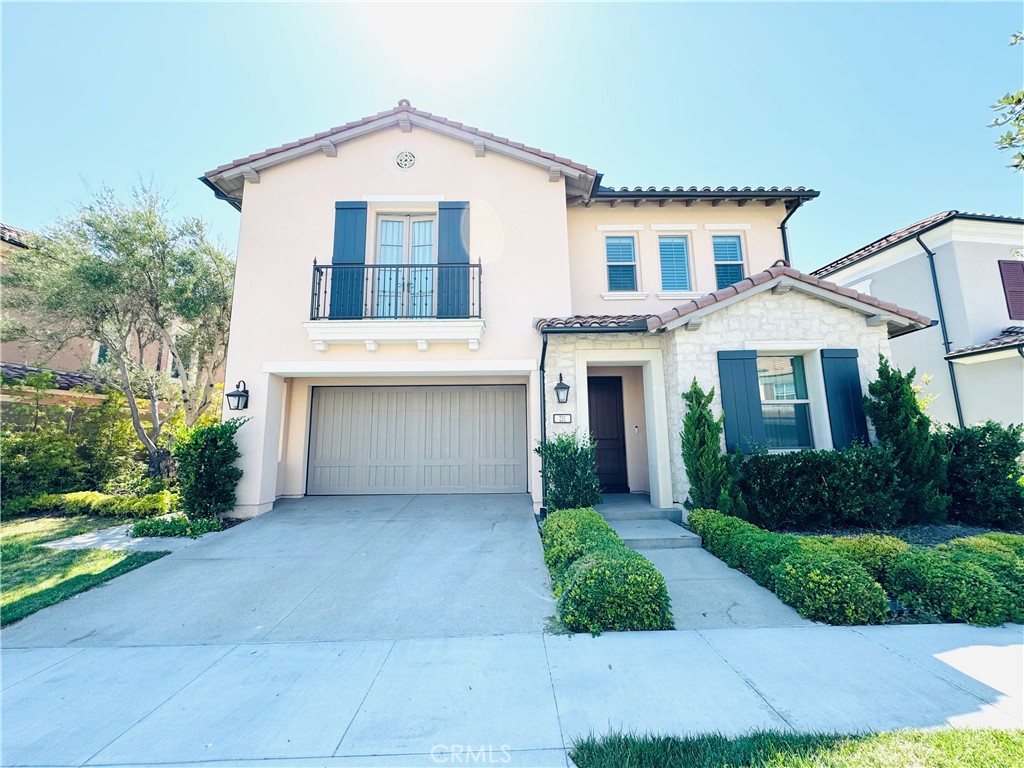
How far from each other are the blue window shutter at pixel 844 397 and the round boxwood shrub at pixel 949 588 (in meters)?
2.94

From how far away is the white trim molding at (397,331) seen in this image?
8.55 m

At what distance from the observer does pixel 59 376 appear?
12039 mm

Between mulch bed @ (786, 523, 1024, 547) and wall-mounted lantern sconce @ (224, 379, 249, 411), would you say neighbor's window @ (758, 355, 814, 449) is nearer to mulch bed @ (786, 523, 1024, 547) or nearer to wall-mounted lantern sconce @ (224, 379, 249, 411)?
mulch bed @ (786, 523, 1024, 547)

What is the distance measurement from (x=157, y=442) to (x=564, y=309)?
1106 centimetres

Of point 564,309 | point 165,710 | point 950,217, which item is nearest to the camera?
point 165,710

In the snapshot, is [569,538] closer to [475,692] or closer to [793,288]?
[475,692]

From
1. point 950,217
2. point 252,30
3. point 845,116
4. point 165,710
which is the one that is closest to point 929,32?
point 845,116

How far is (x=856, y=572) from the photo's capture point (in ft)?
14.4

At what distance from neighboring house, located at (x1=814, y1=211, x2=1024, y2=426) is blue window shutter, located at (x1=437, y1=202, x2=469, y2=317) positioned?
12952 mm

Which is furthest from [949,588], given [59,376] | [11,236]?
[11,236]

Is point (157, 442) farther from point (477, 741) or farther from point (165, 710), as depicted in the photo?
point (477, 741)

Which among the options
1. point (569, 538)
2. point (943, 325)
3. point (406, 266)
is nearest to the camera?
point (569, 538)

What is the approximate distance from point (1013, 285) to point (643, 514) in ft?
43.9

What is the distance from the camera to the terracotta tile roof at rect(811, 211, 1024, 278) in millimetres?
11211
